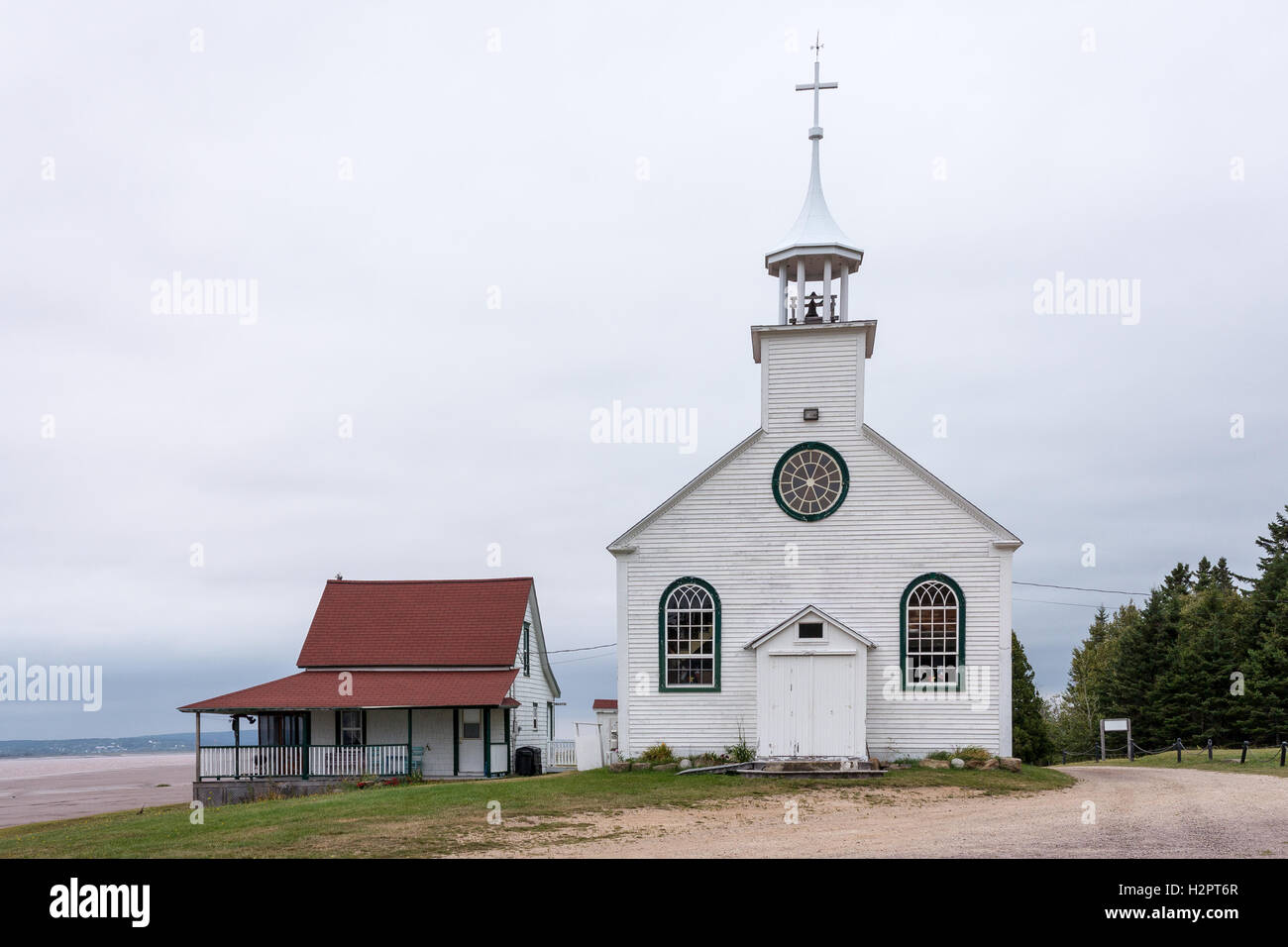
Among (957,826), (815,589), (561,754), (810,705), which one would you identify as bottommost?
(561,754)

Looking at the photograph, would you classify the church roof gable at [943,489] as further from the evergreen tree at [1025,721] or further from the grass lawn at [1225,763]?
the evergreen tree at [1025,721]

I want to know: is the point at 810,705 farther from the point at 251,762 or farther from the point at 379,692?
the point at 251,762

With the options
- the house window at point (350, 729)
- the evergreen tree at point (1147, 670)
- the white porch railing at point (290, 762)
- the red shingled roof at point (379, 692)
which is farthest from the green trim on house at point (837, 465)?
the evergreen tree at point (1147, 670)

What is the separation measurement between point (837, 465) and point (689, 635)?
5332 millimetres

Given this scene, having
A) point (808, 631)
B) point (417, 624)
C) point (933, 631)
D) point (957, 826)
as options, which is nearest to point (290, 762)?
point (417, 624)

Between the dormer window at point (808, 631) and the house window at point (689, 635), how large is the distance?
203cm

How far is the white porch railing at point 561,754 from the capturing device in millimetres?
36406

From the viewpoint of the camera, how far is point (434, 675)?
30766 millimetres

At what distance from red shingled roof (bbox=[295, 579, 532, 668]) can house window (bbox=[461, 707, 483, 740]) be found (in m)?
1.60

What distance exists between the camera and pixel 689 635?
24984mm
